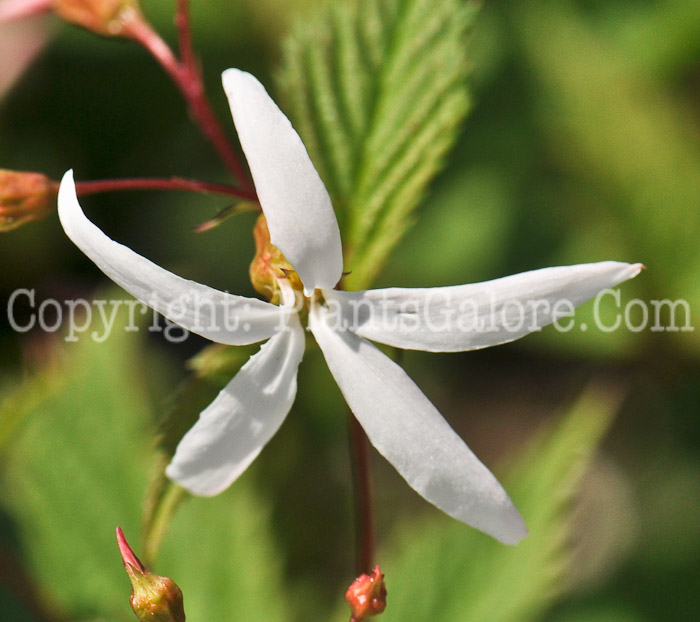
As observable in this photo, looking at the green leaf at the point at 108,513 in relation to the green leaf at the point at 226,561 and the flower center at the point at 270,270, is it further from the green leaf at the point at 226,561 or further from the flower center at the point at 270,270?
the flower center at the point at 270,270

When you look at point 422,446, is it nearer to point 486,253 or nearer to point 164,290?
point 164,290

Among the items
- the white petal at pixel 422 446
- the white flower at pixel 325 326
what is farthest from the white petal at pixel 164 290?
the white petal at pixel 422 446

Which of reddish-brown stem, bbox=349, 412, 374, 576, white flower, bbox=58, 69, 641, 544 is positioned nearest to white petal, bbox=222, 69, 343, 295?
white flower, bbox=58, 69, 641, 544

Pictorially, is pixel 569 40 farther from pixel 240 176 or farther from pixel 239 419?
pixel 239 419

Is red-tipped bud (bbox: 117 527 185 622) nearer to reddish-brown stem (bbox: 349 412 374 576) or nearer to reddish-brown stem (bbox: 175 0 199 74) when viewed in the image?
reddish-brown stem (bbox: 349 412 374 576)

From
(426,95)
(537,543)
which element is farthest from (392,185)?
(537,543)

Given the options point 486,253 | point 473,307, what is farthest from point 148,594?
point 486,253
